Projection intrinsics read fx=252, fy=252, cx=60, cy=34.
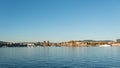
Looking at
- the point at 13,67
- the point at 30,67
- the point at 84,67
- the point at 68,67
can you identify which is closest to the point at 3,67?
the point at 13,67

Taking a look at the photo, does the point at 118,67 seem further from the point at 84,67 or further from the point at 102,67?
the point at 84,67

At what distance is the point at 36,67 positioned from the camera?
64.9 meters

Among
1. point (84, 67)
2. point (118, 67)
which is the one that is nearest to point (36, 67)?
point (84, 67)

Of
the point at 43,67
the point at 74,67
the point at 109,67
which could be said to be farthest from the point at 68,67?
the point at 109,67

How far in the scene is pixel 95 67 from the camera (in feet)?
212

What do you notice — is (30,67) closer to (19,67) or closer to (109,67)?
(19,67)

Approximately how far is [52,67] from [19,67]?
8553 millimetres

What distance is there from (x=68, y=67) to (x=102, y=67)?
875 centimetres

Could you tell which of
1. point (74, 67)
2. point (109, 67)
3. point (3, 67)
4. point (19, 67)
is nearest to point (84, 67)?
point (74, 67)

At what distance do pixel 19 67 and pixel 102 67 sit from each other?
70.3 feet

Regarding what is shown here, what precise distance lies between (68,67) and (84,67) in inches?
161

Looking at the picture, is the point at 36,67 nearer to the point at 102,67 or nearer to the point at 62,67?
the point at 62,67

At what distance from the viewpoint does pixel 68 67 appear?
64.5 m

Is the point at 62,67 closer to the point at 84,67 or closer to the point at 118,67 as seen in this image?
the point at 84,67
